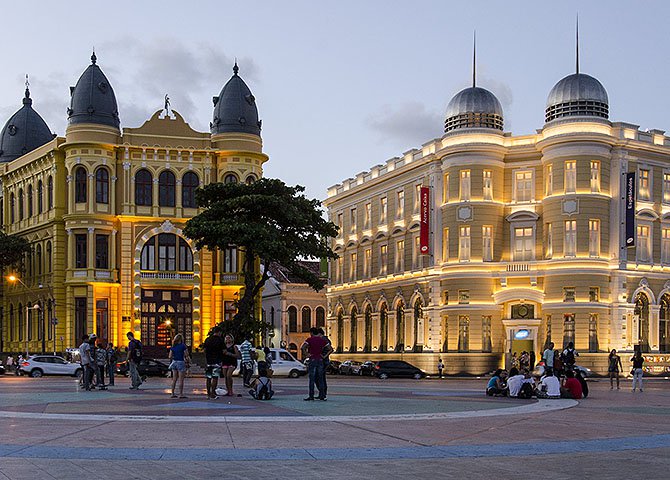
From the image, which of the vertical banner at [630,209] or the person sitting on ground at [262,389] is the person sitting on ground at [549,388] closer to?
the person sitting on ground at [262,389]

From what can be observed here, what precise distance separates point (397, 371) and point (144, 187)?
2434 centimetres

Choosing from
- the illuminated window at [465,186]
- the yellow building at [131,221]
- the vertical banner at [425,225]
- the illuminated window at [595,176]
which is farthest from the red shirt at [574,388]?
the yellow building at [131,221]

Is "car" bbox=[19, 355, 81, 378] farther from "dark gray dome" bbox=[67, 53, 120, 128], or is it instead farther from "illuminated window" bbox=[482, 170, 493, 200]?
"illuminated window" bbox=[482, 170, 493, 200]

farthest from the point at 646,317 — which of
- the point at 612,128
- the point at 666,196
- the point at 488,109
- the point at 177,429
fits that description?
the point at 177,429

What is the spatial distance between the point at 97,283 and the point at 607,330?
35060 mm

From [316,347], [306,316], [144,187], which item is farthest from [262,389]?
[306,316]

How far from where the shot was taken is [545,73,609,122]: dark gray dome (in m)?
61.5

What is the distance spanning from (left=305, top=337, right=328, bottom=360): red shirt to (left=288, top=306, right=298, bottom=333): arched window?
245ft

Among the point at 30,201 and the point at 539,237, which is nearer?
the point at 539,237

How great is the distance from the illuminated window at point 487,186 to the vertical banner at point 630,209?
8398mm

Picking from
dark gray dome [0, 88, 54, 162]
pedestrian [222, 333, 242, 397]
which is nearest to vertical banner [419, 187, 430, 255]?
dark gray dome [0, 88, 54, 162]

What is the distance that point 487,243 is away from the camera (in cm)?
6312

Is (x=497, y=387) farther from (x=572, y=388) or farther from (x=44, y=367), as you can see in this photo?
(x=44, y=367)

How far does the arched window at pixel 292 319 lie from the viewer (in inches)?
3888
